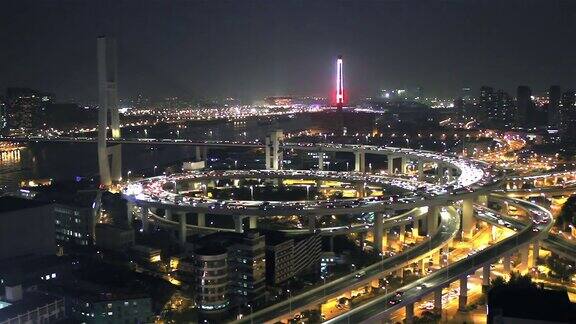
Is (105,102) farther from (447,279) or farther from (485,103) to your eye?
(485,103)

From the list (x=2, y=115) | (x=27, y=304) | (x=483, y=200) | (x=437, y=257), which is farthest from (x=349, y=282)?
(x=2, y=115)

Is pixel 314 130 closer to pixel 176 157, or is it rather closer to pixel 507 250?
pixel 176 157

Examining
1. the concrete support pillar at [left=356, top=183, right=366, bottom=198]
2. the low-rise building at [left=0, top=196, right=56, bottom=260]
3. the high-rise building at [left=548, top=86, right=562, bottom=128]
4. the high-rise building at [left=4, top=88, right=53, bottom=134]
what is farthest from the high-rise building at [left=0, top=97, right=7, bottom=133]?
the high-rise building at [left=548, top=86, right=562, bottom=128]

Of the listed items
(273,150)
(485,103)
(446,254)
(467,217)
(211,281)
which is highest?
(485,103)

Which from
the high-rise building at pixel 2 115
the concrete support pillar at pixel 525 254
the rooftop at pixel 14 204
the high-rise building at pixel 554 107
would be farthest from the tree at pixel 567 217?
the high-rise building at pixel 2 115

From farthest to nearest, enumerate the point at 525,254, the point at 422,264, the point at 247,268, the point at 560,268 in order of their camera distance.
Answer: the point at 422,264 < the point at 525,254 < the point at 560,268 < the point at 247,268

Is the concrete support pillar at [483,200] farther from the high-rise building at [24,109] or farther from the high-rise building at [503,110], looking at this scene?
the high-rise building at [24,109]

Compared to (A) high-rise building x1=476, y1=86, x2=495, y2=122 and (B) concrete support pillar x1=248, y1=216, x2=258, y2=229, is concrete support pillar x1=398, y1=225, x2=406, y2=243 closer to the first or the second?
(B) concrete support pillar x1=248, y1=216, x2=258, y2=229
